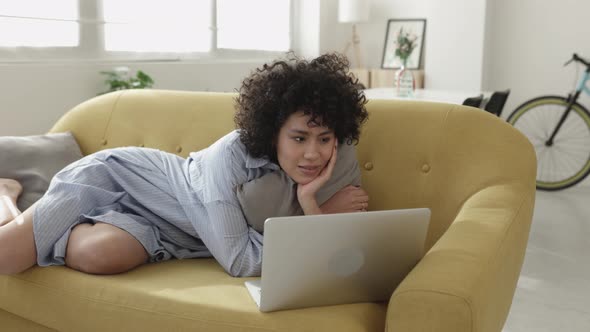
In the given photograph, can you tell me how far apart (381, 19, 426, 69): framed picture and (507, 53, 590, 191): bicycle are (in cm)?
108

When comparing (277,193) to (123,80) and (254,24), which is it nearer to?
(123,80)

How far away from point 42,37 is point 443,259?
2999 mm

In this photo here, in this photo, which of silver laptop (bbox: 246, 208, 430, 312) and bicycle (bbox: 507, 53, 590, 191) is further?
bicycle (bbox: 507, 53, 590, 191)

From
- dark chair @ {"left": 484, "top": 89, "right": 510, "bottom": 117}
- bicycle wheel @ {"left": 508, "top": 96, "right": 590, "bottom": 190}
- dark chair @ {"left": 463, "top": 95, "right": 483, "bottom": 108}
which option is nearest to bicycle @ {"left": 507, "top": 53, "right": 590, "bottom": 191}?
bicycle wheel @ {"left": 508, "top": 96, "right": 590, "bottom": 190}

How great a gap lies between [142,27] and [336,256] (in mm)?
3371

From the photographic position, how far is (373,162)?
2.04 metres

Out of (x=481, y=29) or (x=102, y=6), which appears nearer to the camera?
(x=102, y=6)

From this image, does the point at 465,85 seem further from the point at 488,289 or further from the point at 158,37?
the point at 488,289

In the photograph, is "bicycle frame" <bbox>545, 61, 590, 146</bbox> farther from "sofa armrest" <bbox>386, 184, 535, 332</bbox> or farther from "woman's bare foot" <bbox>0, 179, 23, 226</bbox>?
"woman's bare foot" <bbox>0, 179, 23, 226</bbox>

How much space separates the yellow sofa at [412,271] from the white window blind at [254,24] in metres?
2.98

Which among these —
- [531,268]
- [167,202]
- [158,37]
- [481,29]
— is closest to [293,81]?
[167,202]

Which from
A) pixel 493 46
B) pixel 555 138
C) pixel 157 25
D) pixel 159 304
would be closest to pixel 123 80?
pixel 157 25

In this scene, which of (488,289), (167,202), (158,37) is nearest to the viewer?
(488,289)

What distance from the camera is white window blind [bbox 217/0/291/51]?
526 cm
